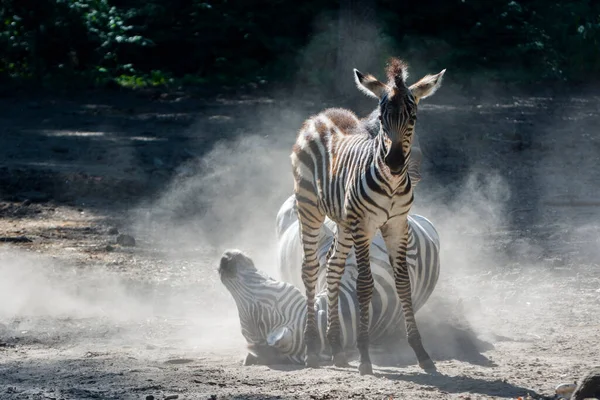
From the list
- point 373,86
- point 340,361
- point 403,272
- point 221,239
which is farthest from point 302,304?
point 221,239

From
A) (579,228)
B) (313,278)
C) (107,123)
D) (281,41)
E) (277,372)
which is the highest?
(281,41)

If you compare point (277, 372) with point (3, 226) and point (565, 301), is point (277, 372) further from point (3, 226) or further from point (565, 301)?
point (3, 226)

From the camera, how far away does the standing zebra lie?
21.1 feet

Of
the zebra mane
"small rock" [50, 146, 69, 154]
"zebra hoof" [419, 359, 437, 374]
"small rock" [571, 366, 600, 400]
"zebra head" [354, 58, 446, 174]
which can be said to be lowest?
"zebra hoof" [419, 359, 437, 374]

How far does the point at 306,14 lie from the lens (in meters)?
19.4

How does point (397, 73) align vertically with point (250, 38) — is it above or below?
below

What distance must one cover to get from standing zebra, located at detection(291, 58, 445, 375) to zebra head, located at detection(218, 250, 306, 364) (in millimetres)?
144

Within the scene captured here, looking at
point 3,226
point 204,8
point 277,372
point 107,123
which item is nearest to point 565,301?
point 277,372

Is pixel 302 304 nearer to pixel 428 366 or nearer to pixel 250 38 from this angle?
pixel 428 366

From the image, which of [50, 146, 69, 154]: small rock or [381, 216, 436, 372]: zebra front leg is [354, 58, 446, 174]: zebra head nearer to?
[381, 216, 436, 372]: zebra front leg

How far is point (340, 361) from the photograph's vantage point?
719 cm

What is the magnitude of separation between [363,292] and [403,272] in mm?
312

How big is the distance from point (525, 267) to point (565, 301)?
100cm

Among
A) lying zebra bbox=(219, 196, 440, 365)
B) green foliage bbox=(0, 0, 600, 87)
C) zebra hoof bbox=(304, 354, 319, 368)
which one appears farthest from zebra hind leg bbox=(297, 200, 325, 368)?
green foliage bbox=(0, 0, 600, 87)
